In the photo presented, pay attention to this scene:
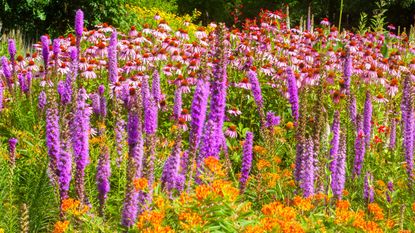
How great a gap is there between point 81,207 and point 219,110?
775mm

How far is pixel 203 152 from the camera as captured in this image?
289 centimetres

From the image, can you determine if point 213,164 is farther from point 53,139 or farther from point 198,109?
point 53,139

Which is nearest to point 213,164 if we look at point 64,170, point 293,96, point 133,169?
point 133,169

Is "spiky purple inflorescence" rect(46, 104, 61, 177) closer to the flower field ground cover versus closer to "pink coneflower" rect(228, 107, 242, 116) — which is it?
the flower field ground cover

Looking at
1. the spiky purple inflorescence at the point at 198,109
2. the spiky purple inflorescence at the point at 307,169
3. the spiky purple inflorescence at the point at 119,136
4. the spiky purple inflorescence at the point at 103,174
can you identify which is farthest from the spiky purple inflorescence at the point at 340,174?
the spiky purple inflorescence at the point at 103,174

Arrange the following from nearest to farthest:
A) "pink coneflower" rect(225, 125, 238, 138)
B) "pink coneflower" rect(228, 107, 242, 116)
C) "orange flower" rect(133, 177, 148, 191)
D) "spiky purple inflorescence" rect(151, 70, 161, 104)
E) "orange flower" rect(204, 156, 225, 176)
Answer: "orange flower" rect(133, 177, 148, 191) → "orange flower" rect(204, 156, 225, 176) → "spiky purple inflorescence" rect(151, 70, 161, 104) → "pink coneflower" rect(225, 125, 238, 138) → "pink coneflower" rect(228, 107, 242, 116)

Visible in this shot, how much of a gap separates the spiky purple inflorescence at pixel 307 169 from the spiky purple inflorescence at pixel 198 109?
636 millimetres

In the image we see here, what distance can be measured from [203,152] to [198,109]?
0.74 feet

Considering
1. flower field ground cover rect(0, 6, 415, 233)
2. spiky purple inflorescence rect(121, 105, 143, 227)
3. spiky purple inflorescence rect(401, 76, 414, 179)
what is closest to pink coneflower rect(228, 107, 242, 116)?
flower field ground cover rect(0, 6, 415, 233)

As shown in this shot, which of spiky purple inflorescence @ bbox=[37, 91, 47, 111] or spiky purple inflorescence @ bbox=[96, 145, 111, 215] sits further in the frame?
spiky purple inflorescence @ bbox=[37, 91, 47, 111]

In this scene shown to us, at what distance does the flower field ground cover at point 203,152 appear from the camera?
2643 mm

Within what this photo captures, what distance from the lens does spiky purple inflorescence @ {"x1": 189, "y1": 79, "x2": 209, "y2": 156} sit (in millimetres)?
2775

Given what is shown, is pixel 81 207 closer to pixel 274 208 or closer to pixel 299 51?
pixel 274 208

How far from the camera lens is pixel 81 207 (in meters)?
2.70
